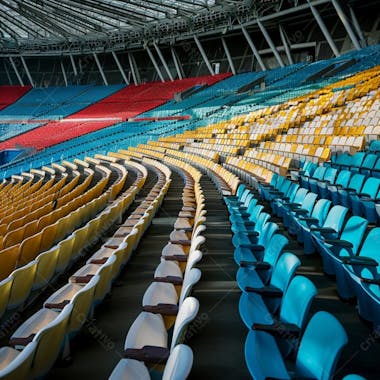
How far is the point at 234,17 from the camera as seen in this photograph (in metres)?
30.4

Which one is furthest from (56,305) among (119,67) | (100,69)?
(100,69)

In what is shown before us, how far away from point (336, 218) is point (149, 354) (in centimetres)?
278

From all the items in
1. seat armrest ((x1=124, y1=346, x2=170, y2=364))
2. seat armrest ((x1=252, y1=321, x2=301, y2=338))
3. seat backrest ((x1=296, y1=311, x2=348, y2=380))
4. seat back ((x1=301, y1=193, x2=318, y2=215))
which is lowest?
seat back ((x1=301, y1=193, x2=318, y2=215))

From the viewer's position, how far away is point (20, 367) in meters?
2.33

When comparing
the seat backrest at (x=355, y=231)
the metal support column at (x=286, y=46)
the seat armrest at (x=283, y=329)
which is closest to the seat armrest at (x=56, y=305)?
the seat armrest at (x=283, y=329)

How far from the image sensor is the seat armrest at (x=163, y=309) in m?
3.28

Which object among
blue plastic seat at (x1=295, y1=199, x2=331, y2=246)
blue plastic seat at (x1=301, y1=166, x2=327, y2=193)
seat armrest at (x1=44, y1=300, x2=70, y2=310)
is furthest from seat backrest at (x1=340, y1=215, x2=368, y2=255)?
blue plastic seat at (x1=301, y1=166, x2=327, y2=193)

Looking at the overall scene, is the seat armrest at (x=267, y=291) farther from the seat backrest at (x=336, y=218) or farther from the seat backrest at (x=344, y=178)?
the seat backrest at (x=344, y=178)

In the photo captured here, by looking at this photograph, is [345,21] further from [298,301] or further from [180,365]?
[180,365]

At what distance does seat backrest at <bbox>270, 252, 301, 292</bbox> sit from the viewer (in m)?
3.18

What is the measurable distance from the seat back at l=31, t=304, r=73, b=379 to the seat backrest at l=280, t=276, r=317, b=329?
1.36 m

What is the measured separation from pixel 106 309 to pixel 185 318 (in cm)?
209

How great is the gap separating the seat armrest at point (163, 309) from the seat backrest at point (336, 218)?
2127 millimetres

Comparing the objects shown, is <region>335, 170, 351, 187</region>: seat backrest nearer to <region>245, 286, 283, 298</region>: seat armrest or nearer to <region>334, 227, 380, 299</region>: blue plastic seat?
<region>334, 227, 380, 299</region>: blue plastic seat
